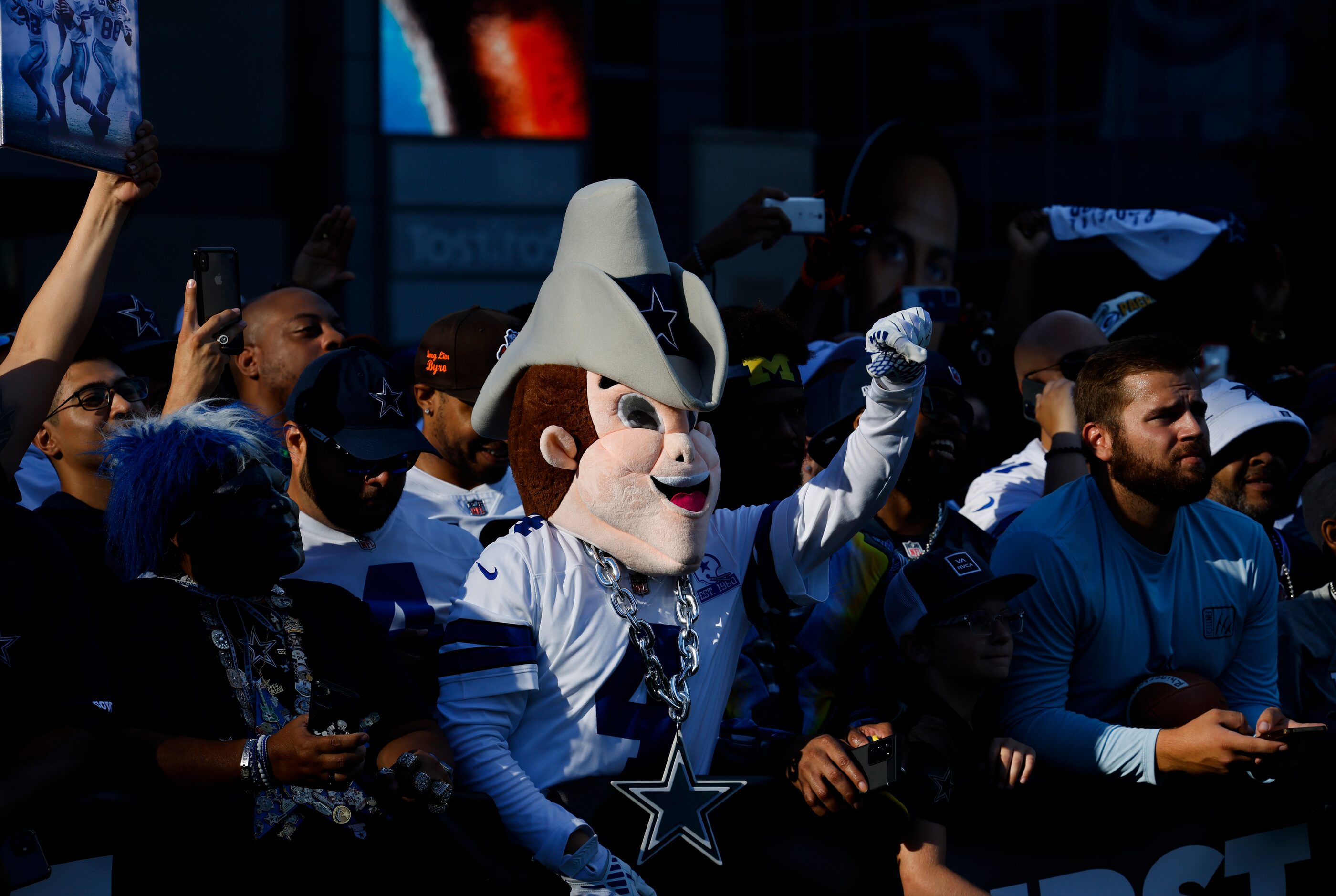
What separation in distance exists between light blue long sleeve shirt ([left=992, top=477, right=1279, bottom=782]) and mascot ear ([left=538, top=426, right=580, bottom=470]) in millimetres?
1422

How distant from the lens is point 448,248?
19297 mm

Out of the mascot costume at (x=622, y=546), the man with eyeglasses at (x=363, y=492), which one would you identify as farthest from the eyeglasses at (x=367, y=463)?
the mascot costume at (x=622, y=546)

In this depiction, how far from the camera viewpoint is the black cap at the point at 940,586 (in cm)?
370

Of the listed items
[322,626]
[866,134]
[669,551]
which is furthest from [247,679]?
[866,134]

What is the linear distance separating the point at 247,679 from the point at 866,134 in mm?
21209

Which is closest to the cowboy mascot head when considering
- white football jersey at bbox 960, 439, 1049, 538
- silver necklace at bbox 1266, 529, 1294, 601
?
white football jersey at bbox 960, 439, 1049, 538

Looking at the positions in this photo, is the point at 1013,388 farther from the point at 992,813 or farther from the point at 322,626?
the point at 322,626

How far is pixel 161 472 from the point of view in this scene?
322 cm

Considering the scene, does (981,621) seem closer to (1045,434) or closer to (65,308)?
(1045,434)

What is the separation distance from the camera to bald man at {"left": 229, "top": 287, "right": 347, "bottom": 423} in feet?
17.2

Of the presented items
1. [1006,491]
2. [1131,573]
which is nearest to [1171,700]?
[1131,573]

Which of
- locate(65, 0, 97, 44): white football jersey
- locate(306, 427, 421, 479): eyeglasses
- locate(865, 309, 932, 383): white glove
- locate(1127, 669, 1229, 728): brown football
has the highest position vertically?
locate(65, 0, 97, 44): white football jersey

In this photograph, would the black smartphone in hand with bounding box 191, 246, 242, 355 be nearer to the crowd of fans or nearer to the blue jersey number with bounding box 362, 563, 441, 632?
the crowd of fans

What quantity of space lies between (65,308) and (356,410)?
941 millimetres
